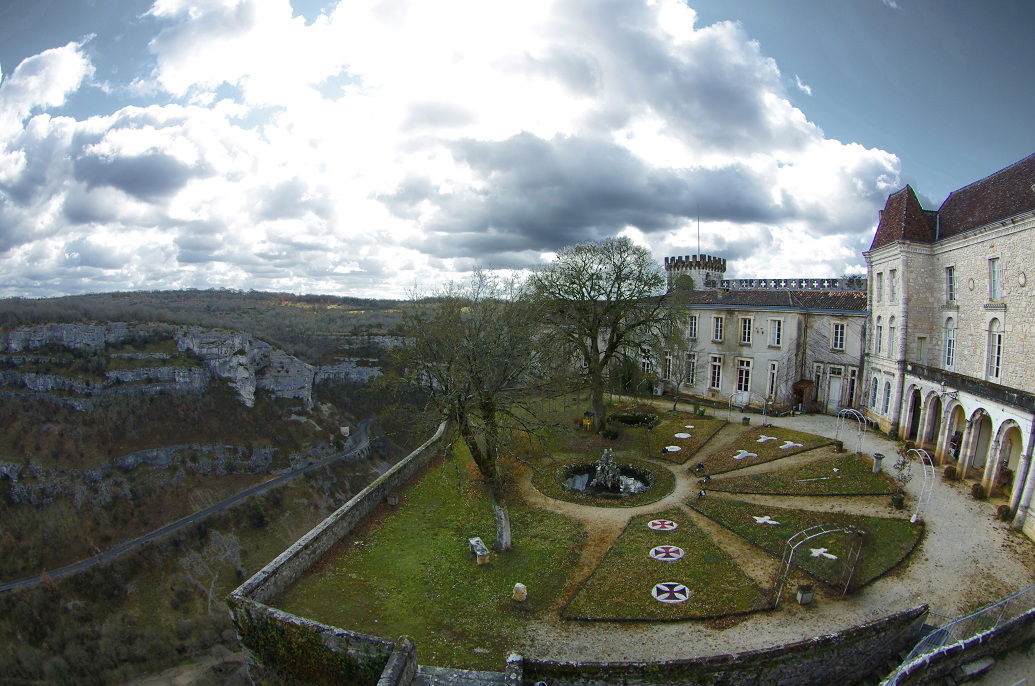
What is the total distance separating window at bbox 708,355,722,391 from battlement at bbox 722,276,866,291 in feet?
19.7

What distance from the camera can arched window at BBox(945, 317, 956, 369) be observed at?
2497 centimetres

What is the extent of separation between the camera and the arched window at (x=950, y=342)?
2497cm

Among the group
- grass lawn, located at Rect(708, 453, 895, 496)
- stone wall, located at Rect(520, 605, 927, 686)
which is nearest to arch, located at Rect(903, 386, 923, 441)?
grass lawn, located at Rect(708, 453, 895, 496)

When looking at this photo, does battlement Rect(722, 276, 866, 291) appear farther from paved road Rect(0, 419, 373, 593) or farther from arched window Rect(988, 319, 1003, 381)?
paved road Rect(0, 419, 373, 593)

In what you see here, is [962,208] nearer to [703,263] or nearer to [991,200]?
[991,200]

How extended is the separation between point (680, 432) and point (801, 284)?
17.2 metres

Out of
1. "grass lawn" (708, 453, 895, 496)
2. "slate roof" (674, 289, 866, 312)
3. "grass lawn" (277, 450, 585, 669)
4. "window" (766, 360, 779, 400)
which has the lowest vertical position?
"grass lawn" (277, 450, 585, 669)

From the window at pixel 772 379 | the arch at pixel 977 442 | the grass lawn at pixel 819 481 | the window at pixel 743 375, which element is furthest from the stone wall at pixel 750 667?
the window at pixel 743 375

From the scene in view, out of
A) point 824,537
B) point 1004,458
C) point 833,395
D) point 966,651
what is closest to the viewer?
point 966,651

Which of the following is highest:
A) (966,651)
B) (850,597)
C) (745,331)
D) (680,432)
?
(745,331)

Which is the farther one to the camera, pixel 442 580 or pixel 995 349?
pixel 995 349

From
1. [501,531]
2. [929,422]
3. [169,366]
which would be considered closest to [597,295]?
[501,531]

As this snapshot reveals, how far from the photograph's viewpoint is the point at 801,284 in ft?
125

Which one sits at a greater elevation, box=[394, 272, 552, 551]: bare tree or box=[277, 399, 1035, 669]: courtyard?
box=[394, 272, 552, 551]: bare tree
